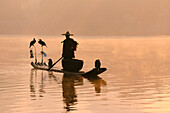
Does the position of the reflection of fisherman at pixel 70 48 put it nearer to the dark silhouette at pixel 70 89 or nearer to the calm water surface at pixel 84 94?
the dark silhouette at pixel 70 89

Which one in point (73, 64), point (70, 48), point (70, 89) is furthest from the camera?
point (70, 48)

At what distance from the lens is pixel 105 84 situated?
23.7 m

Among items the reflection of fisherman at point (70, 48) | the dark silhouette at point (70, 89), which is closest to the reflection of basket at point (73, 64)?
the reflection of fisherman at point (70, 48)

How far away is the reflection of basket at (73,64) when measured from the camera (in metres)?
27.7

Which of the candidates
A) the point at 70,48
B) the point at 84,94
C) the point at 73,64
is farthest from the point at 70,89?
the point at 70,48

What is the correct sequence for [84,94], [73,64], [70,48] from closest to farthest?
[84,94] < [73,64] < [70,48]

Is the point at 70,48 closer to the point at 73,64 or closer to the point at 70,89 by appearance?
the point at 73,64

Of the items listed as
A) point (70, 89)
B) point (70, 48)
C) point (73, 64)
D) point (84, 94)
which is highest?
Answer: point (70, 48)

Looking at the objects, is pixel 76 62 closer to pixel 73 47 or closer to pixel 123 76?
pixel 73 47

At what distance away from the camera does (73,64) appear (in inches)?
1101

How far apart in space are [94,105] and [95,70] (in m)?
10.0

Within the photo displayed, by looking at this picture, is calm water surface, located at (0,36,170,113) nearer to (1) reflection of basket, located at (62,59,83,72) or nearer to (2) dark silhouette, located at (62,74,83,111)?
(2) dark silhouette, located at (62,74,83,111)

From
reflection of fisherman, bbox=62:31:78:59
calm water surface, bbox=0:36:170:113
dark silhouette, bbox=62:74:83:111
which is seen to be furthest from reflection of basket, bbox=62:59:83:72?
calm water surface, bbox=0:36:170:113

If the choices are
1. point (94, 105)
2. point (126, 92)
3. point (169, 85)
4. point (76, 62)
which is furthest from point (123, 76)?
point (94, 105)
